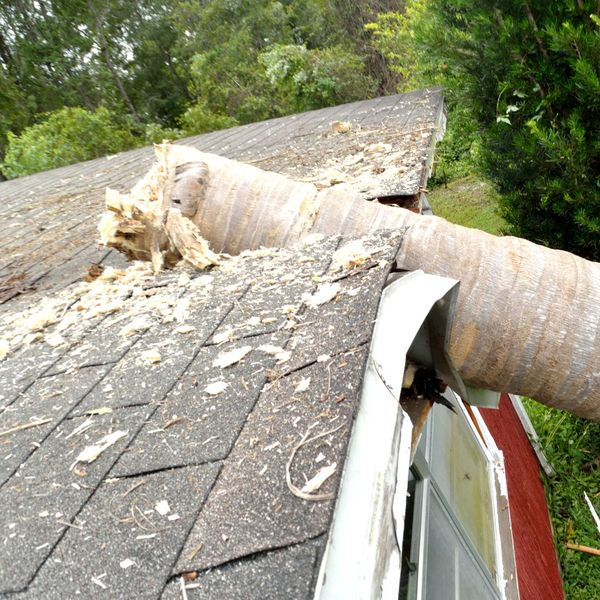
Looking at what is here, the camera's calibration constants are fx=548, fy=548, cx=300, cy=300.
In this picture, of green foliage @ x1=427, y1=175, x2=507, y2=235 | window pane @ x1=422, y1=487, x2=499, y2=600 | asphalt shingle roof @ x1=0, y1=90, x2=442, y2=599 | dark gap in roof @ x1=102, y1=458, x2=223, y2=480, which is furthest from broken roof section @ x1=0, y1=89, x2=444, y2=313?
green foliage @ x1=427, y1=175, x2=507, y2=235

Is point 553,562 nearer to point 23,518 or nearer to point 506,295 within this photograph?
point 506,295

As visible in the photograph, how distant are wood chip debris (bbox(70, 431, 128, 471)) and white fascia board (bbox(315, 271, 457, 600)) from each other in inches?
30.5

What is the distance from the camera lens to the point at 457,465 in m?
4.02

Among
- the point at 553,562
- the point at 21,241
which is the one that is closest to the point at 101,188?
the point at 21,241

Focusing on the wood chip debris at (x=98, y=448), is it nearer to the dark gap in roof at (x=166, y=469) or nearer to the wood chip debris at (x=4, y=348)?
the dark gap in roof at (x=166, y=469)

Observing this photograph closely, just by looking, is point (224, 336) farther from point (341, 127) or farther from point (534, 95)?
point (534, 95)

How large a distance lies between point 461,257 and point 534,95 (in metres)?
4.57

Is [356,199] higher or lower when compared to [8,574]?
higher

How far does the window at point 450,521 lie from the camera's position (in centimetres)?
288

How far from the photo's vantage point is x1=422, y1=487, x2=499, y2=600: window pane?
291cm

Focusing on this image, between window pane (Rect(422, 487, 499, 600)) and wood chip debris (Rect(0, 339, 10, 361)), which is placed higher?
wood chip debris (Rect(0, 339, 10, 361))

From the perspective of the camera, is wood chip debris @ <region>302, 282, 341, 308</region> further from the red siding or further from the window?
the red siding

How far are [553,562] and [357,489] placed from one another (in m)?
4.99

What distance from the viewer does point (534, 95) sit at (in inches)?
235
